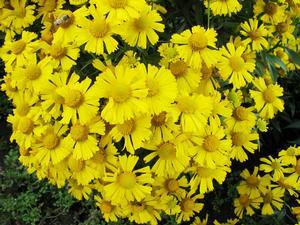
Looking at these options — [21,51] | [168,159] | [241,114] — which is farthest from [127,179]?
[21,51]

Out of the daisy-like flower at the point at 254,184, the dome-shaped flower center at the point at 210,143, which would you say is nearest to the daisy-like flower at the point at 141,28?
the dome-shaped flower center at the point at 210,143

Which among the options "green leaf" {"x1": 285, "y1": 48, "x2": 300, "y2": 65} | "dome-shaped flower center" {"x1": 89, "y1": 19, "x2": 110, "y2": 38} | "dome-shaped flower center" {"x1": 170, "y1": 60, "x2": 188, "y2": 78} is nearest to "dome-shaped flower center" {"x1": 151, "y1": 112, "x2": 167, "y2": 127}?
"dome-shaped flower center" {"x1": 170, "y1": 60, "x2": 188, "y2": 78}

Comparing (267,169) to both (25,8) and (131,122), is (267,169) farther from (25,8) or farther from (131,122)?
(25,8)

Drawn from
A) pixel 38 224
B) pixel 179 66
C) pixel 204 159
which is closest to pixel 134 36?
pixel 179 66

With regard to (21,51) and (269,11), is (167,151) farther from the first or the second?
(269,11)

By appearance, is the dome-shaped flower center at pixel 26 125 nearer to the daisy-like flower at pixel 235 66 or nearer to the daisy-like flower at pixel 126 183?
the daisy-like flower at pixel 126 183

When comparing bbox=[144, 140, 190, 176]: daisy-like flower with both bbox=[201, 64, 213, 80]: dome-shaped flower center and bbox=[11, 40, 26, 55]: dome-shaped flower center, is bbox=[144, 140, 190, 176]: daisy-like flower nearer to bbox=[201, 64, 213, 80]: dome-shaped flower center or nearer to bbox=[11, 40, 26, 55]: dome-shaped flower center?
bbox=[201, 64, 213, 80]: dome-shaped flower center
